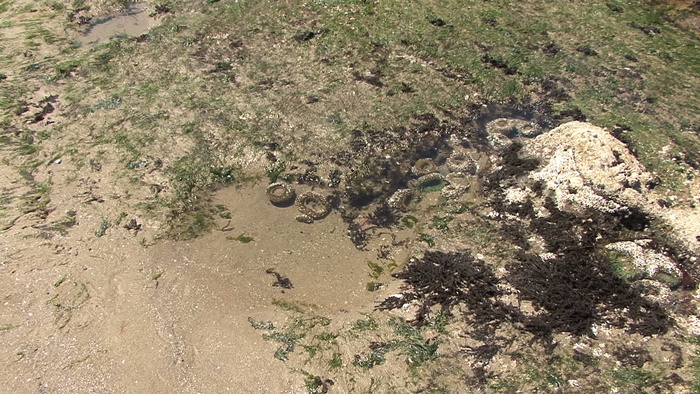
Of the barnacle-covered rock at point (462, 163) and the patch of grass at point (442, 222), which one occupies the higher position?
the barnacle-covered rock at point (462, 163)

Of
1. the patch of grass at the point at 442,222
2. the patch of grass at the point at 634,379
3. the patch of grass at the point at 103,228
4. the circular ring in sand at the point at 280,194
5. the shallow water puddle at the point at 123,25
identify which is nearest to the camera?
the patch of grass at the point at 634,379

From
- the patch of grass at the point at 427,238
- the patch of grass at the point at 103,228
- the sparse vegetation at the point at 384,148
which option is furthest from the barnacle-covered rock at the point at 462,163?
the patch of grass at the point at 103,228

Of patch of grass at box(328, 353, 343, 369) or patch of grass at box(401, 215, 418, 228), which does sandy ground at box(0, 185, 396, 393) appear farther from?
patch of grass at box(401, 215, 418, 228)

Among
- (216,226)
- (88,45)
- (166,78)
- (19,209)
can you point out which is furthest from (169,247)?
(88,45)

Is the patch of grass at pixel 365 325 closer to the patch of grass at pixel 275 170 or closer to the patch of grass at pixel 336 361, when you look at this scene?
the patch of grass at pixel 336 361

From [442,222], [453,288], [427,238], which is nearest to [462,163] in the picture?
[442,222]

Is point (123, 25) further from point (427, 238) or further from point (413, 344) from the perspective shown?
point (413, 344)
